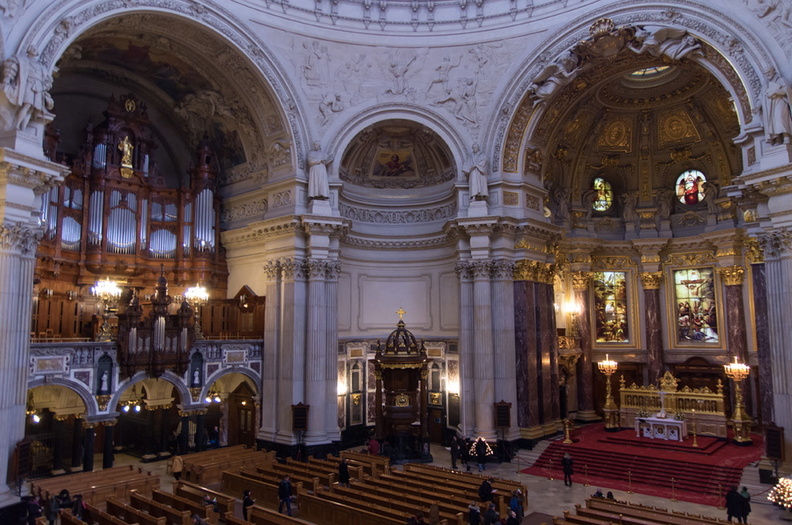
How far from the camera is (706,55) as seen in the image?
74.0ft

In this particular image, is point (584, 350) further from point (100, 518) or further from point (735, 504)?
point (100, 518)

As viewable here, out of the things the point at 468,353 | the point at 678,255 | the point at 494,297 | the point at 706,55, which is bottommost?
the point at 468,353

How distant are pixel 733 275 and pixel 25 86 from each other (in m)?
29.5

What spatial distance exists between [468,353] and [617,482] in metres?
7.68

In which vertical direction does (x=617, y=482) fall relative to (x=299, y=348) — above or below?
below

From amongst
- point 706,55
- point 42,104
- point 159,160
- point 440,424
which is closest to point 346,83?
point 159,160

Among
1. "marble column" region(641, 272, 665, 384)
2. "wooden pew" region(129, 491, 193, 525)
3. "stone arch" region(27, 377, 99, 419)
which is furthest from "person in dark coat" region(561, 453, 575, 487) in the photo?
"stone arch" region(27, 377, 99, 419)

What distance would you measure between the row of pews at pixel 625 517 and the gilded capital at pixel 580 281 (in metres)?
16.8

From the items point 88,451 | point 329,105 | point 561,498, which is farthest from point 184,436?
point 329,105

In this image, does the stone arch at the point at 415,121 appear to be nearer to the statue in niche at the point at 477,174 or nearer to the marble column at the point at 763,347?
the statue in niche at the point at 477,174

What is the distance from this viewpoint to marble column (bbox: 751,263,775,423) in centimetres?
2086

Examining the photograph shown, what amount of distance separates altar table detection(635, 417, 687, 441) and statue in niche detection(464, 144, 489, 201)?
11.3 m

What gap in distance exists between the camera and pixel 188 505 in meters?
16.8

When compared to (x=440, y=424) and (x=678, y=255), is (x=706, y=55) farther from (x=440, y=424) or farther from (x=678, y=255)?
(x=440, y=424)
